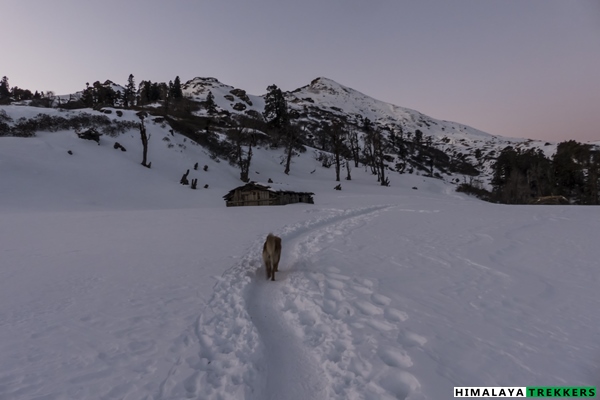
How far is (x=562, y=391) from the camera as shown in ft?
11.9

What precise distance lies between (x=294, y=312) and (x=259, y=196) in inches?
1026

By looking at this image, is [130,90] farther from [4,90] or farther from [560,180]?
[560,180]

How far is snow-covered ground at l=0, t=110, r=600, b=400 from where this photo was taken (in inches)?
153

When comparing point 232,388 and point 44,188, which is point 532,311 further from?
point 44,188

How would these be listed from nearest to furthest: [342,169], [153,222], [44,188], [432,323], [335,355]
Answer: [335,355] → [432,323] → [153,222] → [44,188] → [342,169]

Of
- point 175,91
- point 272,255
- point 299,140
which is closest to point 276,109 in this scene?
point 299,140

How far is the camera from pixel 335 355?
4.65m

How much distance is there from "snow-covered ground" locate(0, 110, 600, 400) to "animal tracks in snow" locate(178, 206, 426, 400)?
0.03 m

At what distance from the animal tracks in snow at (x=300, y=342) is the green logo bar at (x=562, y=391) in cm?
144

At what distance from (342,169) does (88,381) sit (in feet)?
212

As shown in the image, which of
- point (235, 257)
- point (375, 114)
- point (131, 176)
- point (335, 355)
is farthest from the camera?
point (375, 114)

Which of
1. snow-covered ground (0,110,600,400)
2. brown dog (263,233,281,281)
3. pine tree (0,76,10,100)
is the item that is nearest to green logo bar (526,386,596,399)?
snow-covered ground (0,110,600,400)

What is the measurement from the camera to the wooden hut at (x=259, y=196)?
31422 mm

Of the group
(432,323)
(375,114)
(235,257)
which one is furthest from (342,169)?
(375,114)
